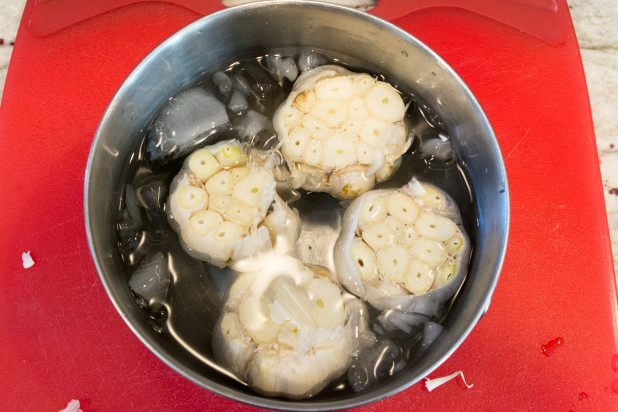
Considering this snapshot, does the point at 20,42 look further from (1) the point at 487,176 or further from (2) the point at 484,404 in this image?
(2) the point at 484,404

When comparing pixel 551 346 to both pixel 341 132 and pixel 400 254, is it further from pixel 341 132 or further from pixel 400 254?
pixel 341 132

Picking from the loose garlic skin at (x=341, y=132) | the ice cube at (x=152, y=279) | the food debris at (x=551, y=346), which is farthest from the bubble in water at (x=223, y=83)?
the food debris at (x=551, y=346)

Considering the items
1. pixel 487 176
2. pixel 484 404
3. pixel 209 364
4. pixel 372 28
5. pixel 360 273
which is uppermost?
pixel 372 28

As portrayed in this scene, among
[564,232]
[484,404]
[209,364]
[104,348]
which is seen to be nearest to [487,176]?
[564,232]

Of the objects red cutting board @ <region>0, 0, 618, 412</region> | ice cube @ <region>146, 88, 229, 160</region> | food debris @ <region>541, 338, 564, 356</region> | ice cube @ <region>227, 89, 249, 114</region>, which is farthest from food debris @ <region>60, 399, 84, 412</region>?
food debris @ <region>541, 338, 564, 356</region>

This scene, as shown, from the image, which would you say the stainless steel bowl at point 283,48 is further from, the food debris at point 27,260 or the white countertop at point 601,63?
the white countertop at point 601,63

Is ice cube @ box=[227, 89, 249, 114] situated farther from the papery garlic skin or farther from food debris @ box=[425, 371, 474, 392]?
food debris @ box=[425, 371, 474, 392]
